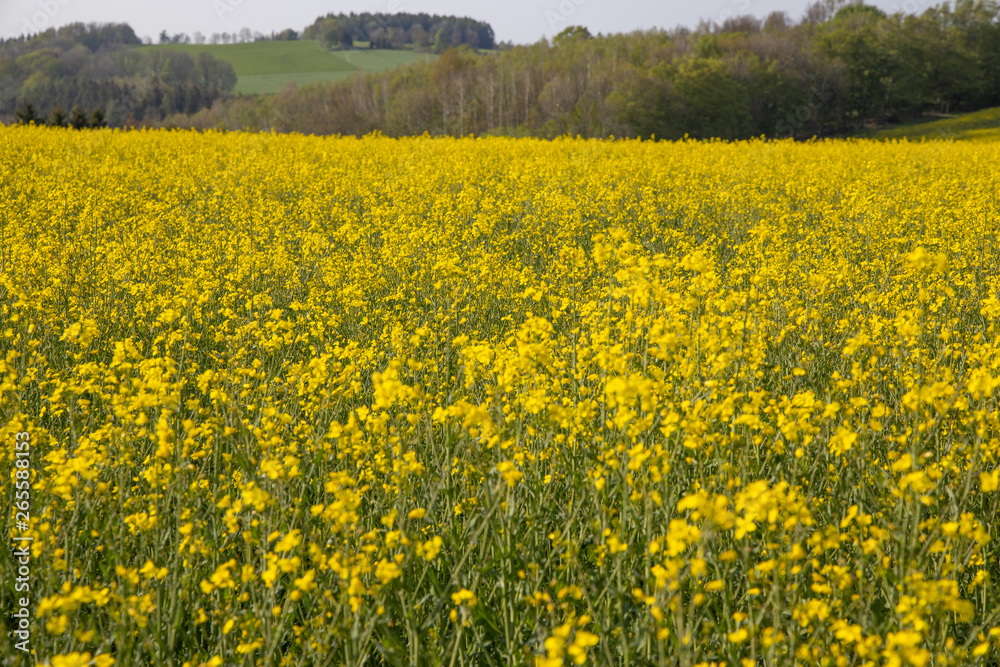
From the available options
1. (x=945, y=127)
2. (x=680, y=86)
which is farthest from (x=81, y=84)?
(x=945, y=127)

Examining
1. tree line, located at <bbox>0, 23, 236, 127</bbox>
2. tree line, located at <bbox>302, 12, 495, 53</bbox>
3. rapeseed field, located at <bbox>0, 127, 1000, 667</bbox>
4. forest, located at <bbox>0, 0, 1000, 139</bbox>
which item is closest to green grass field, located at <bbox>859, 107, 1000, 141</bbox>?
forest, located at <bbox>0, 0, 1000, 139</bbox>

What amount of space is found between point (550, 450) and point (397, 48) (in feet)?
326

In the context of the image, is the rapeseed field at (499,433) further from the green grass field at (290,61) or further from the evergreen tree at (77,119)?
the green grass field at (290,61)

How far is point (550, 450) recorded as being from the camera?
282 centimetres

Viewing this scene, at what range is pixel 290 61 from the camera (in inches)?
3401

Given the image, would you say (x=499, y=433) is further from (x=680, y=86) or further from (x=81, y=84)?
(x=81, y=84)

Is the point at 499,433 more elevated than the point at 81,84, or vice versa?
the point at 81,84

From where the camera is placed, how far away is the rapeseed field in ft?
6.24

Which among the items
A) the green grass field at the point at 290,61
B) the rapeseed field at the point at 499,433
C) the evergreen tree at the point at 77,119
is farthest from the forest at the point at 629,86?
the green grass field at the point at 290,61

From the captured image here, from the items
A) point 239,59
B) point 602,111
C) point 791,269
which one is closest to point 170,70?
point 239,59

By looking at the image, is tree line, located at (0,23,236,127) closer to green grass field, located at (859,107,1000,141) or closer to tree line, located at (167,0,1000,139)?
tree line, located at (167,0,1000,139)

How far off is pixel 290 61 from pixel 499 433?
319 feet

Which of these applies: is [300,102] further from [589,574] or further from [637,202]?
[589,574]

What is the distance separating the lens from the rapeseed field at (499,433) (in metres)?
1.90
